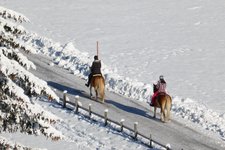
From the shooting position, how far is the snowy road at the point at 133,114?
83.7 feet

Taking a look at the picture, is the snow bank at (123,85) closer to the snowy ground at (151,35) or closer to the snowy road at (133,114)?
the snowy road at (133,114)

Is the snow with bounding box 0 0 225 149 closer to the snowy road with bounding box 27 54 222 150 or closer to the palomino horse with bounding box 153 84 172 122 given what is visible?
the snowy road with bounding box 27 54 222 150

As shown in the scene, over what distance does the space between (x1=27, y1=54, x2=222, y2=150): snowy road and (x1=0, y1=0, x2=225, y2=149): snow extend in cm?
103

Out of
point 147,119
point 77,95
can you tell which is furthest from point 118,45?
point 147,119

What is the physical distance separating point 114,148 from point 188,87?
1060 cm

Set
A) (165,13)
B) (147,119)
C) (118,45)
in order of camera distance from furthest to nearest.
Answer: (165,13) → (118,45) → (147,119)

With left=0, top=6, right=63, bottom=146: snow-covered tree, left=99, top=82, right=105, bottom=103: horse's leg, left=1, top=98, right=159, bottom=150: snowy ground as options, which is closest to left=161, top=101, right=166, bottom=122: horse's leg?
left=1, top=98, right=159, bottom=150: snowy ground

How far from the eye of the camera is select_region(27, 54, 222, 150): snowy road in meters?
25.5

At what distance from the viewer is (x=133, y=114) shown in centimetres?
2858

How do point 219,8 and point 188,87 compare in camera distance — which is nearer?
point 188,87

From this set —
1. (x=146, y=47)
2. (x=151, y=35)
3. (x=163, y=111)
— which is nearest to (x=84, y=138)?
(x=163, y=111)

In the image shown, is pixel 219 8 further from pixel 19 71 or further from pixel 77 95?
pixel 19 71

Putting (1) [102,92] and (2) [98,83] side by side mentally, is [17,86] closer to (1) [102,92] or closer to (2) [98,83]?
(2) [98,83]

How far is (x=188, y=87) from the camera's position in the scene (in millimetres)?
34156
